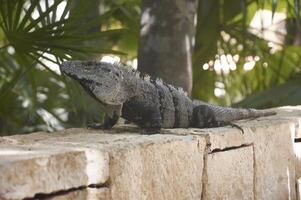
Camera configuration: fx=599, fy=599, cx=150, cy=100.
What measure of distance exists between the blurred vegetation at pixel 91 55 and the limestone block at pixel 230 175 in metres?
1.16

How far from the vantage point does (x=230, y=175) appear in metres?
3.08

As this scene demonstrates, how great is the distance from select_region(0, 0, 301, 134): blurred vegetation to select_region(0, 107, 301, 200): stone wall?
90 centimetres

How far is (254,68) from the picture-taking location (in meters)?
6.61

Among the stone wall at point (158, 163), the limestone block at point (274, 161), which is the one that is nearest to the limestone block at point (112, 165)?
the stone wall at point (158, 163)

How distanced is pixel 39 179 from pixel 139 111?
3.74 ft

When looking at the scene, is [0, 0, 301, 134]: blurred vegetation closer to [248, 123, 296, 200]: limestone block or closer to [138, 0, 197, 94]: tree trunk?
[138, 0, 197, 94]: tree trunk

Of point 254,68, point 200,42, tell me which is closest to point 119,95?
point 200,42

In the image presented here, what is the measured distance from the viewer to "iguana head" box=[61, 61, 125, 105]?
284 centimetres

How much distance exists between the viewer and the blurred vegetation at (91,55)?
3.85m

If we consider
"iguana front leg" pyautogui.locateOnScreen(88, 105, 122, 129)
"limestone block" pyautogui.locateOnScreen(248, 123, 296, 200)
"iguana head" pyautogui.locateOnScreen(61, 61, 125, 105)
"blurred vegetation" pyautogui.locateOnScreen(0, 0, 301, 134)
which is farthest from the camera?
"blurred vegetation" pyautogui.locateOnScreen(0, 0, 301, 134)

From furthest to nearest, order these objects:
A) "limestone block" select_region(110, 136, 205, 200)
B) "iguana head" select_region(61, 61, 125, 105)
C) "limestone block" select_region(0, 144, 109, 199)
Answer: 1. "iguana head" select_region(61, 61, 125, 105)
2. "limestone block" select_region(110, 136, 205, 200)
3. "limestone block" select_region(0, 144, 109, 199)

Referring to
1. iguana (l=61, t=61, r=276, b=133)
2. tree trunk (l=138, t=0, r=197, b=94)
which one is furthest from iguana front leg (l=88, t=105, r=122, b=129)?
tree trunk (l=138, t=0, r=197, b=94)

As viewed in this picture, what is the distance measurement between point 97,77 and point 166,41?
4.88 ft

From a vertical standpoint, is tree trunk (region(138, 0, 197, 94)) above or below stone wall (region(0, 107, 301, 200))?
above
